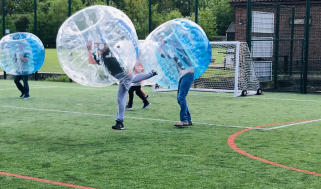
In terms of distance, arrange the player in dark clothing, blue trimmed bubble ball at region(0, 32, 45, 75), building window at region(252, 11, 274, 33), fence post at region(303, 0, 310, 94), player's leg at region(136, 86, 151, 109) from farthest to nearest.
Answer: building window at region(252, 11, 274, 33) → fence post at region(303, 0, 310, 94) → blue trimmed bubble ball at region(0, 32, 45, 75) → player's leg at region(136, 86, 151, 109) → the player in dark clothing

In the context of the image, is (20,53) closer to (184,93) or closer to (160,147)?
(184,93)

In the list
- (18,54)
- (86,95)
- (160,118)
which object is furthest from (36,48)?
(160,118)

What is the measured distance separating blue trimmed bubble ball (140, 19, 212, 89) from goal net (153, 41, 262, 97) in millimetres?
6805

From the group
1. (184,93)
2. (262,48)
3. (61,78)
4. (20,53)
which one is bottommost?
(61,78)

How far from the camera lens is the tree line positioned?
62.5ft

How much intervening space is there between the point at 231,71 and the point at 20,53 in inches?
302

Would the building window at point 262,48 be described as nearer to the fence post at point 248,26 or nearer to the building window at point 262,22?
the fence post at point 248,26

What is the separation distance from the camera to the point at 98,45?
682cm

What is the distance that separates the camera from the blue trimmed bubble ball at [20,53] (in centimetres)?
1259

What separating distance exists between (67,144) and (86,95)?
8133 millimetres

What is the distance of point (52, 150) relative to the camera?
6641 mm

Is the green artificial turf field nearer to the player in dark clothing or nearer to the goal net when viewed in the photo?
the player in dark clothing

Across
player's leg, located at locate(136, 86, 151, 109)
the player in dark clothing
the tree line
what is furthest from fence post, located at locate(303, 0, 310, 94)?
the player in dark clothing

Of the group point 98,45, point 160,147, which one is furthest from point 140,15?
point 160,147
